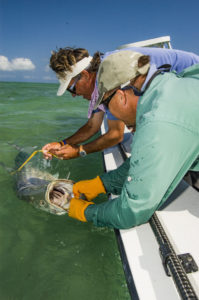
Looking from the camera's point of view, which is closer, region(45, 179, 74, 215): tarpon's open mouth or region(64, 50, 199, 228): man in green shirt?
region(64, 50, 199, 228): man in green shirt

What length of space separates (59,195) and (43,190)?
298 mm

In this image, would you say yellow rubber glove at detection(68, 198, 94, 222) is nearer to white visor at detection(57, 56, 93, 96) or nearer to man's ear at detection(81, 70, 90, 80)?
white visor at detection(57, 56, 93, 96)

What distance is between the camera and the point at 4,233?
2.32 metres

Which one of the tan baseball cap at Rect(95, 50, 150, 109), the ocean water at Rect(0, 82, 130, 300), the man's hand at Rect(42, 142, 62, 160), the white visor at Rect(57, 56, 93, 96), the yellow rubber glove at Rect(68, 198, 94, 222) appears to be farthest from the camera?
the man's hand at Rect(42, 142, 62, 160)

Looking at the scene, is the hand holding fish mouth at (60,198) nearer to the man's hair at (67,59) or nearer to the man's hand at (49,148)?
the man's hand at (49,148)

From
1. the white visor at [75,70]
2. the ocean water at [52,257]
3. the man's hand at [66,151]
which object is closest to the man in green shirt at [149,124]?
the ocean water at [52,257]

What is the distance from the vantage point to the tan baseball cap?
1271mm

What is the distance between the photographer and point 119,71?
126 cm

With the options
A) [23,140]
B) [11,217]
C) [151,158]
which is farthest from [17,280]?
[23,140]

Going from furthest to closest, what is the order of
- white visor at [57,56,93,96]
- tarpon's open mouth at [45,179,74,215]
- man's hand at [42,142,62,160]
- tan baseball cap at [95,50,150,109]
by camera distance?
1. man's hand at [42,142,62,160]
2. white visor at [57,56,93,96]
3. tarpon's open mouth at [45,179,74,215]
4. tan baseball cap at [95,50,150,109]

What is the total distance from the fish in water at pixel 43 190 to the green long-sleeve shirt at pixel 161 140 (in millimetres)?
1113

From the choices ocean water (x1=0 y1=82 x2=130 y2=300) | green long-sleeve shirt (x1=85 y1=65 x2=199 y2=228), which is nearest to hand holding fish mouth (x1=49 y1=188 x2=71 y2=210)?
ocean water (x1=0 y1=82 x2=130 y2=300)

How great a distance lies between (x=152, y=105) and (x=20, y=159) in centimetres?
321

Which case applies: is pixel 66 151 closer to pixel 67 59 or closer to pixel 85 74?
pixel 85 74
